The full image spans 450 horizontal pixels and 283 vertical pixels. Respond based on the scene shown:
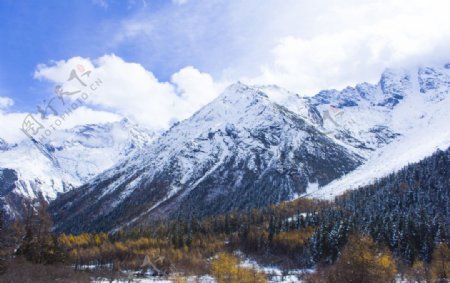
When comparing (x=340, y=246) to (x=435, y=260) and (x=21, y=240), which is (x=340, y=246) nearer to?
(x=435, y=260)

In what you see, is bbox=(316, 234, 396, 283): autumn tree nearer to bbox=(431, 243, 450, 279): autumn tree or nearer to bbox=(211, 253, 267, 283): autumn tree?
bbox=(431, 243, 450, 279): autumn tree

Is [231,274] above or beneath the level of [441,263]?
beneath

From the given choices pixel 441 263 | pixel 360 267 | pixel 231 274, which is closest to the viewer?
pixel 360 267

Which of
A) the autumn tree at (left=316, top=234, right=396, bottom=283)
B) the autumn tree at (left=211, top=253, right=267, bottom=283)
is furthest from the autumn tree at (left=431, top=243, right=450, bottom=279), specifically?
the autumn tree at (left=211, top=253, right=267, bottom=283)

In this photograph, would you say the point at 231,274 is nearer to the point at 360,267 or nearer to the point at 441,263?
the point at 441,263

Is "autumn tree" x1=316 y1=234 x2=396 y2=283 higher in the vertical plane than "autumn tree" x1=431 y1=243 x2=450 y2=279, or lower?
higher

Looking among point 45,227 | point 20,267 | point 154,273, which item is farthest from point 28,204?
point 154,273

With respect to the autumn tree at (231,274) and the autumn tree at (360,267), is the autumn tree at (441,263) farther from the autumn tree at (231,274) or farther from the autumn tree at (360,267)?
the autumn tree at (231,274)

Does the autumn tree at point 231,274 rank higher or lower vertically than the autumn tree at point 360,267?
lower

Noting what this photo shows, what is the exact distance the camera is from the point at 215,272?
163 m

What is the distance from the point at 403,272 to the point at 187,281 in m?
69.3

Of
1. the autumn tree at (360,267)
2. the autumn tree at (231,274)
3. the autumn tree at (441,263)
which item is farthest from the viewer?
the autumn tree at (231,274)

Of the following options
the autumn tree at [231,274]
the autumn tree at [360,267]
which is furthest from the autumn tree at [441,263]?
the autumn tree at [231,274]

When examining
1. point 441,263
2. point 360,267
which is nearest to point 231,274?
point 441,263
